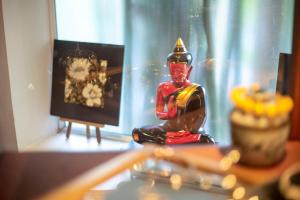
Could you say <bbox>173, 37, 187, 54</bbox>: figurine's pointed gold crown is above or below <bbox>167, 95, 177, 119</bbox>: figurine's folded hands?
above

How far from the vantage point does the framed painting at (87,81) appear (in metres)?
1.58

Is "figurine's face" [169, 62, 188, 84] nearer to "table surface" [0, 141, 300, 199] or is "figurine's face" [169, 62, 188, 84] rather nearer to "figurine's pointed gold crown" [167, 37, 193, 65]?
"figurine's pointed gold crown" [167, 37, 193, 65]

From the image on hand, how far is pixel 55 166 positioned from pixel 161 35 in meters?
1.08

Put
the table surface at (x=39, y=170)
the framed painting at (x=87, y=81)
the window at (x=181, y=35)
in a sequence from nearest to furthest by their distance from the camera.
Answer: the table surface at (x=39, y=170), the window at (x=181, y=35), the framed painting at (x=87, y=81)

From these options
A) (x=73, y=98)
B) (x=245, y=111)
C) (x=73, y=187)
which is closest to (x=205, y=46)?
(x=73, y=98)

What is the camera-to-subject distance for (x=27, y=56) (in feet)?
4.86

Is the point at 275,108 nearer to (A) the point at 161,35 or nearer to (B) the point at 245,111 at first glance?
(B) the point at 245,111

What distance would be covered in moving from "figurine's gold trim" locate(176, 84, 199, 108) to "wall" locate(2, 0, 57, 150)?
0.51m

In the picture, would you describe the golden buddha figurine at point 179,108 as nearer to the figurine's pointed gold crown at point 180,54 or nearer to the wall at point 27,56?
the figurine's pointed gold crown at point 180,54

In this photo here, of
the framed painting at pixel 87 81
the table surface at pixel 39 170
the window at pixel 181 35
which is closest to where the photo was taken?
the table surface at pixel 39 170

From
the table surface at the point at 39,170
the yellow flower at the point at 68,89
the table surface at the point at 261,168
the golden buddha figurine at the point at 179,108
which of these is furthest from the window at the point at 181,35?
the table surface at the point at 39,170

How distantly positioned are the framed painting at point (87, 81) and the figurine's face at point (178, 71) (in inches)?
9.0

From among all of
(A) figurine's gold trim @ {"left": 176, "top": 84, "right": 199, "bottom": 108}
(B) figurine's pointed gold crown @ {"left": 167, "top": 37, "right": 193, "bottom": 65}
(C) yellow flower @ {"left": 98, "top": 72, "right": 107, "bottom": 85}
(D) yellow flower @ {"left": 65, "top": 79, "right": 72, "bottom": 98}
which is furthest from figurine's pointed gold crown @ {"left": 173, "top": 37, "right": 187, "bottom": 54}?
(D) yellow flower @ {"left": 65, "top": 79, "right": 72, "bottom": 98}

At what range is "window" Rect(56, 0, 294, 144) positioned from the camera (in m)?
1.42
